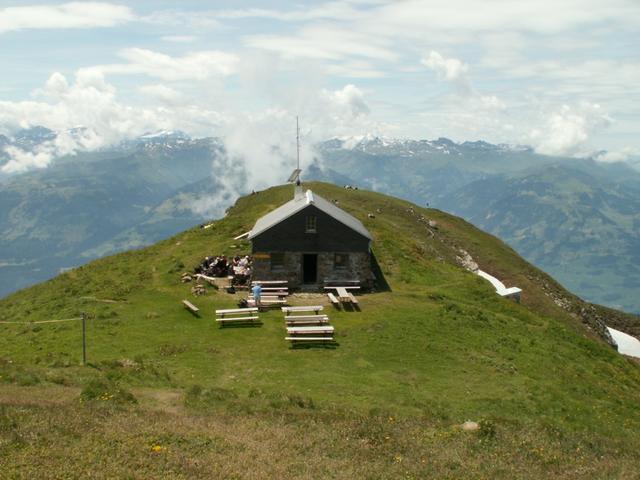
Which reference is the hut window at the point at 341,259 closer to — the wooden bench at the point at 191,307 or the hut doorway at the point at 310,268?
the hut doorway at the point at 310,268

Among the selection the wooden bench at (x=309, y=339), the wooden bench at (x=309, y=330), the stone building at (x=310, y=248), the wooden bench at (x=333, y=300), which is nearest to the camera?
the wooden bench at (x=309, y=339)

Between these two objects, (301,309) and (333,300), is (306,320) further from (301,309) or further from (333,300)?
(333,300)

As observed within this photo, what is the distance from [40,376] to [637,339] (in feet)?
313

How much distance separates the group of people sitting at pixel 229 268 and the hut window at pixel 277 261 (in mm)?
1908

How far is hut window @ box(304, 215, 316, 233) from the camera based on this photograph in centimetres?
4656

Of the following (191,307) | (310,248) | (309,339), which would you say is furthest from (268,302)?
(309,339)

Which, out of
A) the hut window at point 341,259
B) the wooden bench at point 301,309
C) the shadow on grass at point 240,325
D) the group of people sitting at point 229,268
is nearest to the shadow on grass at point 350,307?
the wooden bench at point 301,309

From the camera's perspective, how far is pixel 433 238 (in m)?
94.2

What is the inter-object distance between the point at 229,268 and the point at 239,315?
430 inches

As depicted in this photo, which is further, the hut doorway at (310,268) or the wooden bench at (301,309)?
the hut doorway at (310,268)

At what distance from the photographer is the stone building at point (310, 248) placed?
152 feet

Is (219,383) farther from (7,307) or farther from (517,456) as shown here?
(7,307)

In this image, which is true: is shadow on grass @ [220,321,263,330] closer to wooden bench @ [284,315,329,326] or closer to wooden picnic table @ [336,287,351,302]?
wooden bench @ [284,315,329,326]

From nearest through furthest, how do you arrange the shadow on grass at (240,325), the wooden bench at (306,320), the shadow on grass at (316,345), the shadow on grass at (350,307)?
the shadow on grass at (316,345) → the wooden bench at (306,320) → the shadow on grass at (240,325) → the shadow on grass at (350,307)
